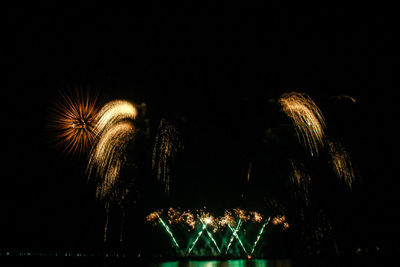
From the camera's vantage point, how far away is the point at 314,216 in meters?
21.8

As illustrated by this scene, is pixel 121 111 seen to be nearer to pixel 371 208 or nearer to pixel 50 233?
pixel 50 233

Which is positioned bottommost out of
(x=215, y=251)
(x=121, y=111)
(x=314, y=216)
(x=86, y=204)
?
(x=215, y=251)

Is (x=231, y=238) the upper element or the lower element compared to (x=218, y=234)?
lower

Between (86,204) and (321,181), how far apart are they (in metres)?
18.1

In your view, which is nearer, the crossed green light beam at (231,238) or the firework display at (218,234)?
the firework display at (218,234)

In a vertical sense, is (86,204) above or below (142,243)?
above

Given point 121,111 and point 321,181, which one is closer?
point 121,111

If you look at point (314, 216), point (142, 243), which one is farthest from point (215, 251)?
point (314, 216)

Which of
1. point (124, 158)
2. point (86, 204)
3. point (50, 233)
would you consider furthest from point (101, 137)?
point (50, 233)

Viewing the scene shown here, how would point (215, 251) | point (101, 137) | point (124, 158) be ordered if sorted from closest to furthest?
point (101, 137)
point (124, 158)
point (215, 251)

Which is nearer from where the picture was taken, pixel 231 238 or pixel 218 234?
pixel 231 238

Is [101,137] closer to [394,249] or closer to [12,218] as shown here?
[12,218]

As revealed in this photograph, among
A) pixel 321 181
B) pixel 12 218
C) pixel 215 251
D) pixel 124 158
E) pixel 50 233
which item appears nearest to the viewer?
pixel 124 158

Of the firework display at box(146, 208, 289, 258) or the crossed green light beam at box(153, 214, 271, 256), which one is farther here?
the crossed green light beam at box(153, 214, 271, 256)
